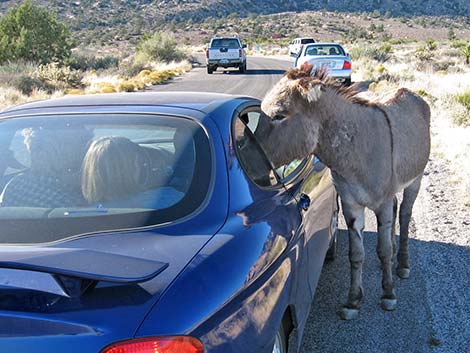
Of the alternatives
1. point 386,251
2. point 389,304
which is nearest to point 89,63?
point 386,251

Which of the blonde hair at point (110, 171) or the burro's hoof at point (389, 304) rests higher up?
the blonde hair at point (110, 171)

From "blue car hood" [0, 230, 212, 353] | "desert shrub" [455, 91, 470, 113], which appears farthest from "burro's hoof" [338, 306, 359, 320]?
"desert shrub" [455, 91, 470, 113]

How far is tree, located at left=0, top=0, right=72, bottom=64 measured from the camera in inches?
1198

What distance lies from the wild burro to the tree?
29.1 metres

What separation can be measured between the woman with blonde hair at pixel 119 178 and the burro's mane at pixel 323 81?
4.85 ft

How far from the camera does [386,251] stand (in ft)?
14.9

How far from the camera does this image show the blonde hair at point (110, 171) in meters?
2.77

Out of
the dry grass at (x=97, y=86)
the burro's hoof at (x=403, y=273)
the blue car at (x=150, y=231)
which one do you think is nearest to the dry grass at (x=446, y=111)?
the burro's hoof at (x=403, y=273)

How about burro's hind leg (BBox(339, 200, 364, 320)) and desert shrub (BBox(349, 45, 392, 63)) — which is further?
desert shrub (BBox(349, 45, 392, 63))

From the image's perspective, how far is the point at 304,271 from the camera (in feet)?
10.7

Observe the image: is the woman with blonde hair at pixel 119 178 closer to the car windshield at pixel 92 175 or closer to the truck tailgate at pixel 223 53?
the car windshield at pixel 92 175

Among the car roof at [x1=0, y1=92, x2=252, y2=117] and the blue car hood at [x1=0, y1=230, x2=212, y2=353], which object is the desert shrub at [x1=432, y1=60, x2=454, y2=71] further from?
the blue car hood at [x1=0, y1=230, x2=212, y2=353]

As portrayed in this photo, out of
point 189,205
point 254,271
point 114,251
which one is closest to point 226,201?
point 189,205

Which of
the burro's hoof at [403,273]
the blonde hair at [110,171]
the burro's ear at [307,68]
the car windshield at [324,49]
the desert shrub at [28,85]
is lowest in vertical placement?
the burro's hoof at [403,273]
